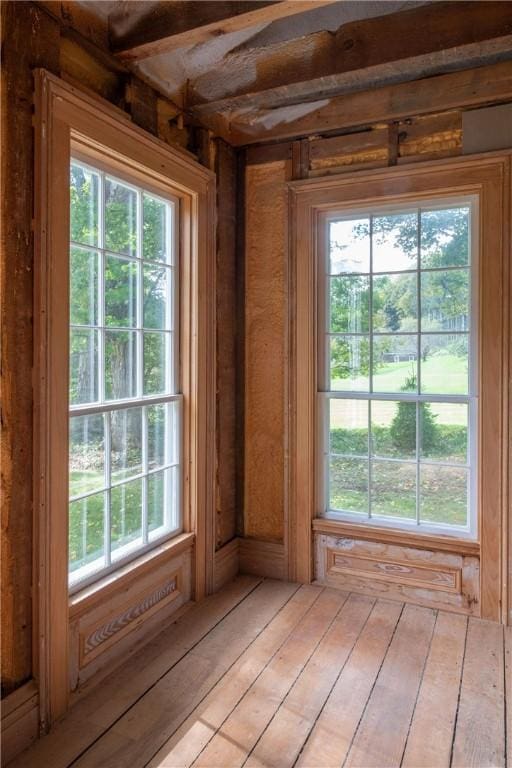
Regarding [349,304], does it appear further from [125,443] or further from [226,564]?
[226,564]

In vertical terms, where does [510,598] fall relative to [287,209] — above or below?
below

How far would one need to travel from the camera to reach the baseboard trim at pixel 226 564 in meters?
3.12

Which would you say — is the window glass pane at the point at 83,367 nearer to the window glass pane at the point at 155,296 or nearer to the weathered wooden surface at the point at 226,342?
the window glass pane at the point at 155,296

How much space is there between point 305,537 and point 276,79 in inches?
106

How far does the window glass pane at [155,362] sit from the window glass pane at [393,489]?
1412 millimetres

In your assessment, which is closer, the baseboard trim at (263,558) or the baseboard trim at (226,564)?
the baseboard trim at (226,564)

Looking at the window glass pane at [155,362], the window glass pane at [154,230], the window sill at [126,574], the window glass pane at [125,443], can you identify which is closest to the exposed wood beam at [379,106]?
the window glass pane at [154,230]

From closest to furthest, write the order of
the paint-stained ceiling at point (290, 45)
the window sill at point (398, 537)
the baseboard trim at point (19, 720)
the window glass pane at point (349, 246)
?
1. the baseboard trim at point (19, 720)
2. the paint-stained ceiling at point (290, 45)
3. the window sill at point (398, 537)
4. the window glass pane at point (349, 246)

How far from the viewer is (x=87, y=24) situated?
6.86 feet

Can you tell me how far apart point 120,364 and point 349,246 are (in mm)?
1652

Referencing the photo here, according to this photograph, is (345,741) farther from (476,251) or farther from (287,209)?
(287,209)

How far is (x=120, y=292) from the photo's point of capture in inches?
94.1

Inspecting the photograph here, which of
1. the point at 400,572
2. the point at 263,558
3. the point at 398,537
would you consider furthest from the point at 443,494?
the point at 263,558

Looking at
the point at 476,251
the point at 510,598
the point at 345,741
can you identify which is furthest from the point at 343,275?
the point at 345,741
